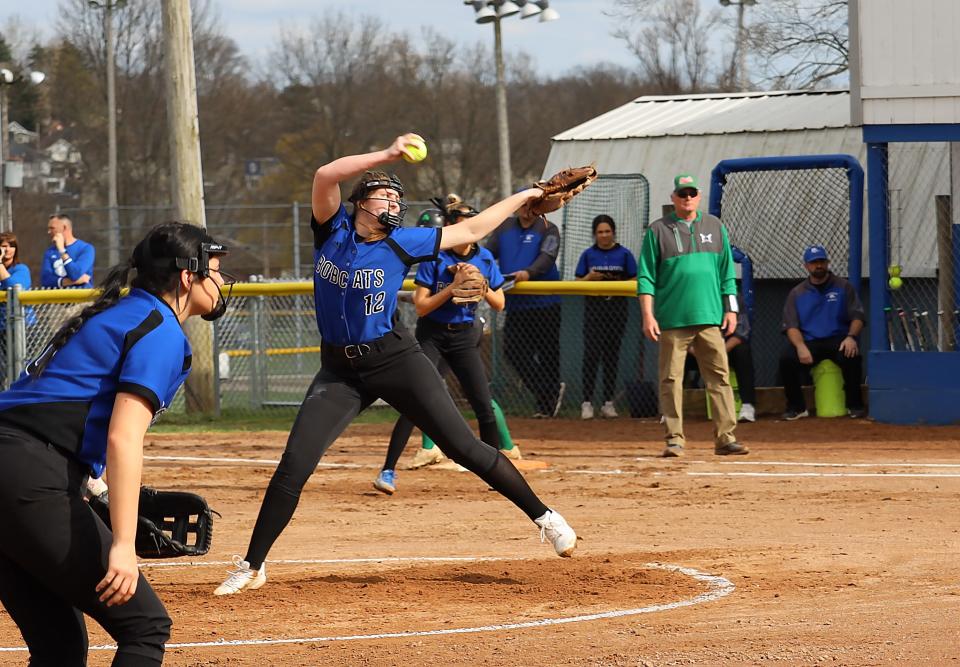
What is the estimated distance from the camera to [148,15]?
158 ft

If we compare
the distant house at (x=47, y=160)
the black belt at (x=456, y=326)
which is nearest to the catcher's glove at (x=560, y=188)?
the black belt at (x=456, y=326)

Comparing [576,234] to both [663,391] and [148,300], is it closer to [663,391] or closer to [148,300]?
[663,391]

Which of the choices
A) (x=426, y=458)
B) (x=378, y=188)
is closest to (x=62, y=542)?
(x=378, y=188)

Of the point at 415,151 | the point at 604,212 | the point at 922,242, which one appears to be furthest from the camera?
the point at 604,212

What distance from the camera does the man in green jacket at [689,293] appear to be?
12219 mm

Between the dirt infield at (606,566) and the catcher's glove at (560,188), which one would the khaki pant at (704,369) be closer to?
the dirt infield at (606,566)

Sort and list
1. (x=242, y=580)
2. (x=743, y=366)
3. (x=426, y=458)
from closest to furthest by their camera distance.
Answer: (x=242, y=580), (x=426, y=458), (x=743, y=366)

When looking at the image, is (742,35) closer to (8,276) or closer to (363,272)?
(8,276)

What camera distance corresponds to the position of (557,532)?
24.6 ft

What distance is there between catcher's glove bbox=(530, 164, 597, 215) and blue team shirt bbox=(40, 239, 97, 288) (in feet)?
34.9

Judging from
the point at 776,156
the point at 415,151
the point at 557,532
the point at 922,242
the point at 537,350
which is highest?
the point at 776,156

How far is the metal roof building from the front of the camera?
54.4ft

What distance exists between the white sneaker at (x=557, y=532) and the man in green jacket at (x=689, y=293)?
15.5ft

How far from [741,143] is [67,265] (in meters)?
8.08
